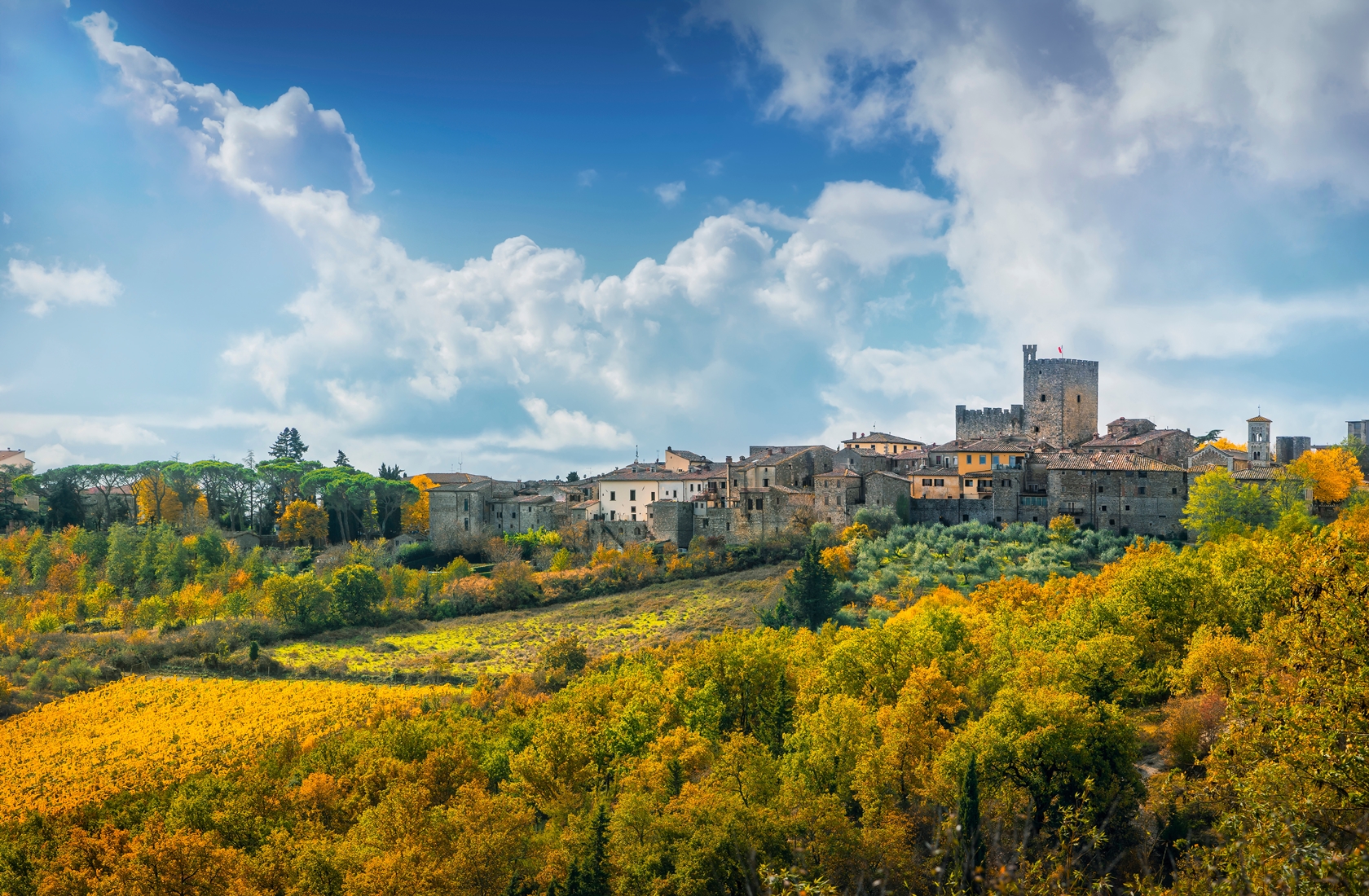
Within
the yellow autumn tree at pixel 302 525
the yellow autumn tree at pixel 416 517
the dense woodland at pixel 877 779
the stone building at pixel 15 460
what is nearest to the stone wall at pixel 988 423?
the dense woodland at pixel 877 779

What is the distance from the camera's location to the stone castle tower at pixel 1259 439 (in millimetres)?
53750

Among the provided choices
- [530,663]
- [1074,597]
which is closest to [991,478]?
[1074,597]

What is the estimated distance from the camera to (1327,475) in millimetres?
46125

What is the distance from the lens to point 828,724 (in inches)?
880

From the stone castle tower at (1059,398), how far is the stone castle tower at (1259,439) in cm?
1135

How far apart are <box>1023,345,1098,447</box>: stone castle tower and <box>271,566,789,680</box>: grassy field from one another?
23582mm

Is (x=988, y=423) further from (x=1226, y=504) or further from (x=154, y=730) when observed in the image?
(x=154, y=730)

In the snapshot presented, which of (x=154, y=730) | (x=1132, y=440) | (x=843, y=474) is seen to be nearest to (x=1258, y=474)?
(x=1132, y=440)

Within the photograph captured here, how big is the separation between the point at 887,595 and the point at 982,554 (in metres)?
5.85

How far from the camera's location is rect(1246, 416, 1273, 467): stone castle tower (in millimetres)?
53750

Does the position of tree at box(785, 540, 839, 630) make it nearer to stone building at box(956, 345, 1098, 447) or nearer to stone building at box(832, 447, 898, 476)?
stone building at box(832, 447, 898, 476)

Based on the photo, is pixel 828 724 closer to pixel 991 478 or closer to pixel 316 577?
pixel 991 478

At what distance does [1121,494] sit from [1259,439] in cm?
1194

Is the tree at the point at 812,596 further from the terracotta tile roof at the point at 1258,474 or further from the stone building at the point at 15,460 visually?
the stone building at the point at 15,460
